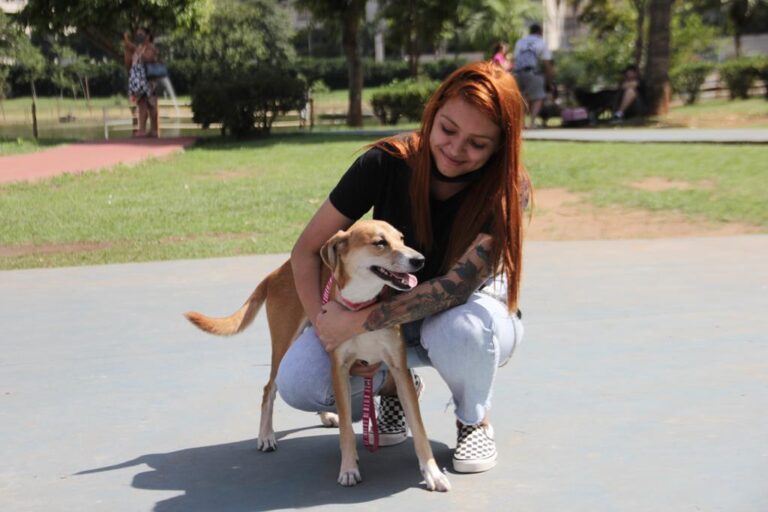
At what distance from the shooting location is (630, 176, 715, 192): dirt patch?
36.4 feet

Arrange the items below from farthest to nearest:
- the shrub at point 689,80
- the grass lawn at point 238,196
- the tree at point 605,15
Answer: the tree at point 605,15 → the shrub at point 689,80 → the grass lawn at point 238,196

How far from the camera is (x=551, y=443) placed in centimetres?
383

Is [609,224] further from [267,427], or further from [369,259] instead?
[369,259]

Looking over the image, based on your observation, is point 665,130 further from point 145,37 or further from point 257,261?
point 257,261

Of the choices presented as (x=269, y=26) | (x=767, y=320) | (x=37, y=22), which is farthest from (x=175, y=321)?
(x=269, y=26)

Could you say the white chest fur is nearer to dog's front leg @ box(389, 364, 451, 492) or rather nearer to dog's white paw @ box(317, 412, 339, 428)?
dog's front leg @ box(389, 364, 451, 492)

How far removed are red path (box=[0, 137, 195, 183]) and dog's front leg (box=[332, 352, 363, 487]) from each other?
10169 millimetres

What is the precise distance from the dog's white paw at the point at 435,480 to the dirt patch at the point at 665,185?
8.26 metres

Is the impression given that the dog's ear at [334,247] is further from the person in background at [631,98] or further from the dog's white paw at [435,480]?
the person in background at [631,98]

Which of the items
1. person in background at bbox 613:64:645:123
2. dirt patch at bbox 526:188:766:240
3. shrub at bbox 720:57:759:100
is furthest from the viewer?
shrub at bbox 720:57:759:100

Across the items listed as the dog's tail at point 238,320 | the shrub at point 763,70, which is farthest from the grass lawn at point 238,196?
the shrub at point 763,70

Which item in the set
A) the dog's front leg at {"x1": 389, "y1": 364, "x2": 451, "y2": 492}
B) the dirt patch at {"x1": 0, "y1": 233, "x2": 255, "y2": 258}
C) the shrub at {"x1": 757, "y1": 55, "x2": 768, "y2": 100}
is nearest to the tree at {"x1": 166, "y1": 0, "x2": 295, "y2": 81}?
the shrub at {"x1": 757, "y1": 55, "x2": 768, "y2": 100}

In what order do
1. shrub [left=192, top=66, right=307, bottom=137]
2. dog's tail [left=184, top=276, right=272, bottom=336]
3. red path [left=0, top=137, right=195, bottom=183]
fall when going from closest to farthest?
dog's tail [left=184, top=276, right=272, bottom=336] → red path [left=0, top=137, right=195, bottom=183] → shrub [left=192, top=66, right=307, bottom=137]

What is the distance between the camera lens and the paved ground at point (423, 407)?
341cm
